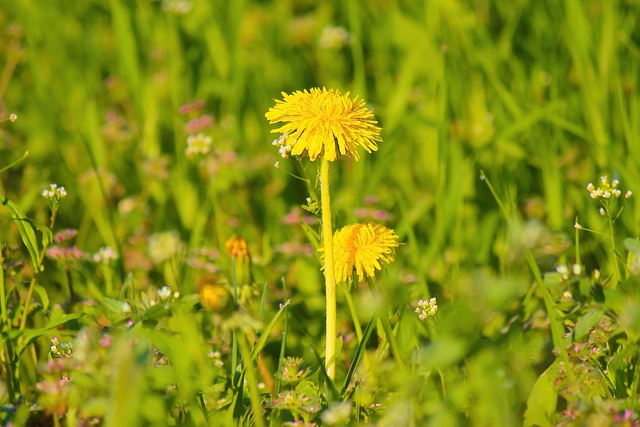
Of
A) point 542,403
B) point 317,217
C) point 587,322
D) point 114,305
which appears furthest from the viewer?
point 317,217

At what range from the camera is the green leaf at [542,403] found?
1582 mm

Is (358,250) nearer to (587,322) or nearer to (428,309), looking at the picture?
(428,309)

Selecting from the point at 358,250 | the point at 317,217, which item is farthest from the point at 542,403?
the point at 317,217

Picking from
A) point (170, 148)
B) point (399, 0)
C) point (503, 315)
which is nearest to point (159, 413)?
point (503, 315)

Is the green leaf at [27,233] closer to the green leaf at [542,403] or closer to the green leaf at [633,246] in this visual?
the green leaf at [542,403]

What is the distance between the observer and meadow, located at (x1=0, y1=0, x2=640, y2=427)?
56.7 inches

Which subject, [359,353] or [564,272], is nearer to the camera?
[359,353]

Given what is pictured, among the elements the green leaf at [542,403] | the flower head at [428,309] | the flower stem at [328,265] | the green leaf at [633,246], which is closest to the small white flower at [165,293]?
the flower stem at [328,265]

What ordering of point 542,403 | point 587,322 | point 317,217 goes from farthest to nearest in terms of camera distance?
point 317,217, point 542,403, point 587,322

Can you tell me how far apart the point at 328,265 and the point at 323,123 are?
0.26 meters

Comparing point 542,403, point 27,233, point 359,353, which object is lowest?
point 542,403

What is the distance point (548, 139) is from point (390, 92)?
31.0 inches

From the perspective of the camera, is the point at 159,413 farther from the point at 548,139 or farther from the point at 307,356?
the point at 548,139

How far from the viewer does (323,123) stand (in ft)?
4.86
